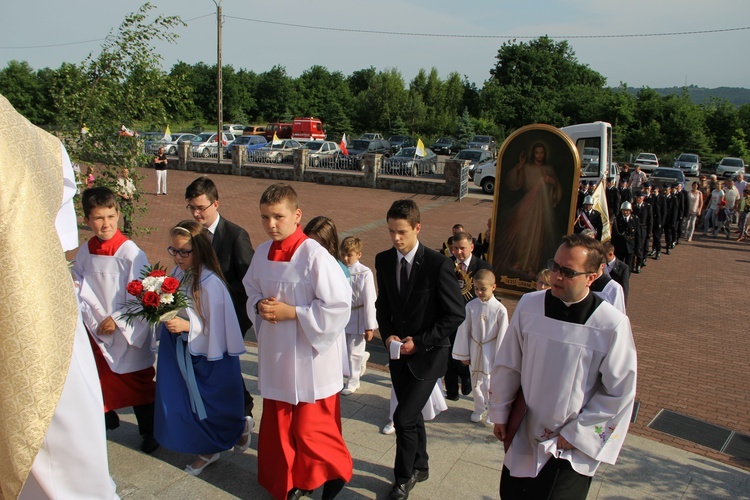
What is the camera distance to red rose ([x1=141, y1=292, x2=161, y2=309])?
388 centimetres

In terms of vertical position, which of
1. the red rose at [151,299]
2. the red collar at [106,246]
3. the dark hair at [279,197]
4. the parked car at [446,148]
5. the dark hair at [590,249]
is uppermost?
the parked car at [446,148]

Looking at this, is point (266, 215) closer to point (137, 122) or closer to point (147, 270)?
point (147, 270)

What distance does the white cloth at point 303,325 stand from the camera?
3.67 meters

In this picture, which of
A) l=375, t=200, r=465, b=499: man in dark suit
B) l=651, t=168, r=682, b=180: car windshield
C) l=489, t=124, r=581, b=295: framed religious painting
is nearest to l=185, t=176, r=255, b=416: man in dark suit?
l=375, t=200, r=465, b=499: man in dark suit

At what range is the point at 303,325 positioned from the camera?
366cm

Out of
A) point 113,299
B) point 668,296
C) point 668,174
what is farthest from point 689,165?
point 113,299

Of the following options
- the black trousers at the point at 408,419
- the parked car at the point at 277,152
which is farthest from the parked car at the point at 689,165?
the black trousers at the point at 408,419

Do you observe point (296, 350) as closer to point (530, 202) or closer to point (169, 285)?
point (169, 285)

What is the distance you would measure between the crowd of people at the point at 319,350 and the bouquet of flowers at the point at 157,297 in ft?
0.43

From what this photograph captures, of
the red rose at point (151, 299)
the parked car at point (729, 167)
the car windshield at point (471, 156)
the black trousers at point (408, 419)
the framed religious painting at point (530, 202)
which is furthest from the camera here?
the parked car at point (729, 167)

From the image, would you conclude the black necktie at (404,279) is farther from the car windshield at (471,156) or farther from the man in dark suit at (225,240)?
the car windshield at (471,156)

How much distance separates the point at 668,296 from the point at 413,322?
9291mm

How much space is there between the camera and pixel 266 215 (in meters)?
3.72

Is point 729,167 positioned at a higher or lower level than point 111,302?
higher
